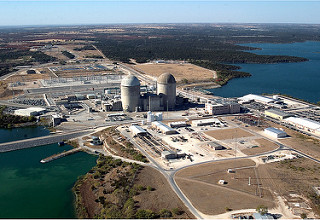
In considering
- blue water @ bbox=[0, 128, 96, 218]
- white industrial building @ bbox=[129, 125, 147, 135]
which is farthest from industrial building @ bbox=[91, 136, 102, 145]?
white industrial building @ bbox=[129, 125, 147, 135]

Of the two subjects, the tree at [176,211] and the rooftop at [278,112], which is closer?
the tree at [176,211]

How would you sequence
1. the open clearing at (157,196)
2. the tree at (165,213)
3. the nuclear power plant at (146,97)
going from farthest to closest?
the nuclear power plant at (146,97) → the open clearing at (157,196) → the tree at (165,213)

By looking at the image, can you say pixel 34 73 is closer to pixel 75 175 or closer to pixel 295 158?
pixel 75 175

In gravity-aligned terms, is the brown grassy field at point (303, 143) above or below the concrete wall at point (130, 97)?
below

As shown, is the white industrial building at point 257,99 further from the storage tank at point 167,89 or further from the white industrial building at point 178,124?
the white industrial building at point 178,124

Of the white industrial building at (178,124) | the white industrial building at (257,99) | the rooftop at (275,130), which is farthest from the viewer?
→ the white industrial building at (257,99)

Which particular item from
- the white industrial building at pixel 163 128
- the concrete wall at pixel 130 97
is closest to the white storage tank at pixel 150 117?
the white industrial building at pixel 163 128
